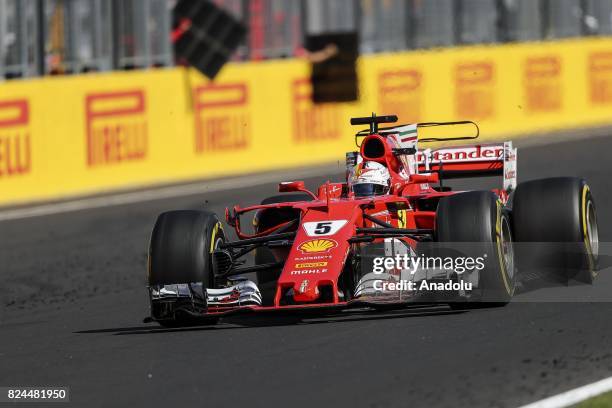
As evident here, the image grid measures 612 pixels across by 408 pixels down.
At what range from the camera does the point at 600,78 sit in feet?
88.1

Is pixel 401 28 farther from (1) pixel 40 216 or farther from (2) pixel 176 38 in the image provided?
(1) pixel 40 216

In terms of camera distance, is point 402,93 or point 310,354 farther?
point 402,93

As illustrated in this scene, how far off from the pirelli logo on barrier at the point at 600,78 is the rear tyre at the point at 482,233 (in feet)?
58.1

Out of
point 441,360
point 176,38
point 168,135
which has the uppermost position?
point 176,38

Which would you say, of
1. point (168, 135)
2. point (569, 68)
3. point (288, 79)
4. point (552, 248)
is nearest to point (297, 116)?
point (288, 79)

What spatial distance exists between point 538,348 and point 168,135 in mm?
13167

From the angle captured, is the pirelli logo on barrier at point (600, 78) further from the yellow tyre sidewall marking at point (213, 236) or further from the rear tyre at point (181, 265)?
the rear tyre at point (181, 265)

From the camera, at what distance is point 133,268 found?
45.4 ft

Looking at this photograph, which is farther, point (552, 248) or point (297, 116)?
point (297, 116)

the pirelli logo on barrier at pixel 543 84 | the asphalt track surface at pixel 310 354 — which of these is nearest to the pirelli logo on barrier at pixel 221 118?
the pirelli logo on barrier at pixel 543 84

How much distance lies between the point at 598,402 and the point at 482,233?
2559 mm

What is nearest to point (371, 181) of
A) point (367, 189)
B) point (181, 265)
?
point (367, 189)

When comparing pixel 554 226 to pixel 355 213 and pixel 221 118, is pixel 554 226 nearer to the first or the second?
pixel 355 213

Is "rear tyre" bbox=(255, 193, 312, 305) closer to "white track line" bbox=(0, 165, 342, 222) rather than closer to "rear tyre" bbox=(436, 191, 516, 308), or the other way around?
"rear tyre" bbox=(436, 191, 516, 308)
